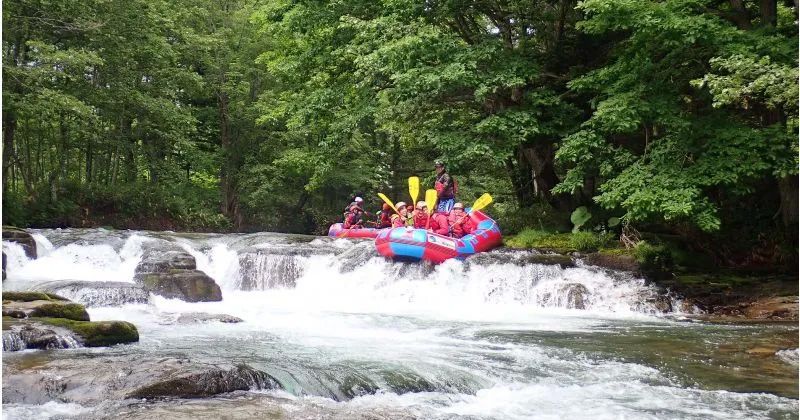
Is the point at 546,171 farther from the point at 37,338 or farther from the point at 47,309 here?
the point at 37,338

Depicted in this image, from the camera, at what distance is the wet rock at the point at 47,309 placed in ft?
24.0

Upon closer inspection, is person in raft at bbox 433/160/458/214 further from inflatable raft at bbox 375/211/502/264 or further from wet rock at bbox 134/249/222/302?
wet rock at bbox 134/249/222/302

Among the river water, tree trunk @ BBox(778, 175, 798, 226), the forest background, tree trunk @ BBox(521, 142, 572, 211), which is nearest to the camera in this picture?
the river water

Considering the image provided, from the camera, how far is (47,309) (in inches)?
292

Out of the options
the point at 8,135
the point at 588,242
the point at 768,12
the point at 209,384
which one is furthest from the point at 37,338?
the point at 8,135

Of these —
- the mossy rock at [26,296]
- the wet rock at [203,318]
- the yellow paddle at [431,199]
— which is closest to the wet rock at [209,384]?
the wet rock at [203,318]

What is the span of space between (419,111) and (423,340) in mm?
10001

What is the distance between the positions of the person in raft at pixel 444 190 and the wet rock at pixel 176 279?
249 inches

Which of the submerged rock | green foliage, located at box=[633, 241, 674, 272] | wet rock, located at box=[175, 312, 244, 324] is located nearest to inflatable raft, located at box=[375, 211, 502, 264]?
green foliage, located at box=[633, 241, 674, 272]

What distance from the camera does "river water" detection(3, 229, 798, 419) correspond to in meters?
5.21

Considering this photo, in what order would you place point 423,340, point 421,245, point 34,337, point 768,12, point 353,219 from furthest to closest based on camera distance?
point 353,219, point 421,245, point 768,12, point 423,340, point 34,337

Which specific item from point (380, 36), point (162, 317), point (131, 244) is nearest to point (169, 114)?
point (131, 244)

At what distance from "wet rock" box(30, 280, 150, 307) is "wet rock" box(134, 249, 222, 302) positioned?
40cm

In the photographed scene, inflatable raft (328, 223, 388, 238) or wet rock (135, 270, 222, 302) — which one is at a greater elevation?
inflatable raft (328, 223, 388, 238)
